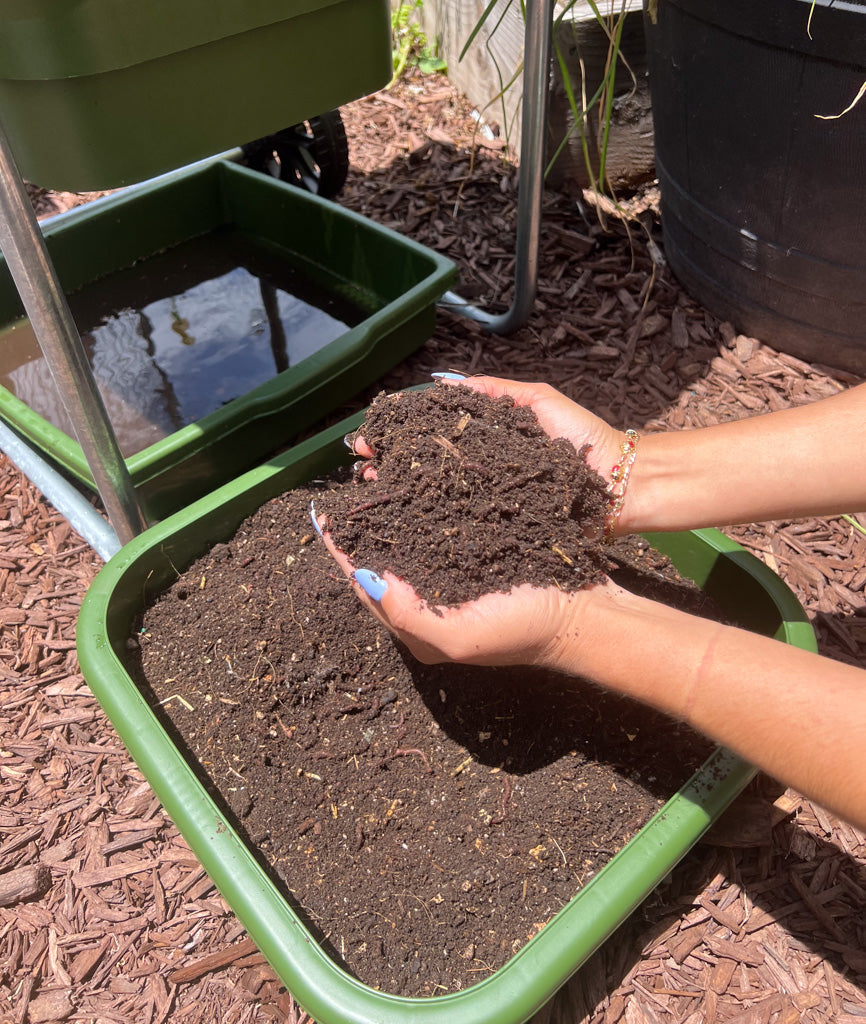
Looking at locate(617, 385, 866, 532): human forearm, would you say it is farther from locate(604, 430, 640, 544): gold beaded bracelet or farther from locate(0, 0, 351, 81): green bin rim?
locate(0, 0, 351, 81): green bin rim

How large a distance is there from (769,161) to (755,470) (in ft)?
2.97

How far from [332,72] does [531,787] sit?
128 centimetres

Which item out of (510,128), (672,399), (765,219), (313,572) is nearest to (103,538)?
(313,572)

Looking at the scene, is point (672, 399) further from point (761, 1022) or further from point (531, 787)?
point (761, 1022)

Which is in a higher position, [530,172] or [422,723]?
[530,172]

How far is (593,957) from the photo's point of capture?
44.0 inches

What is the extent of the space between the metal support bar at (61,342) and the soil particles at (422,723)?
0.64 feet

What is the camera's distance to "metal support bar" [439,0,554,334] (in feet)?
5.17

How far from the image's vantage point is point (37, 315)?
3.71 feet

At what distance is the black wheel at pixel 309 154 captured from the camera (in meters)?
2.27

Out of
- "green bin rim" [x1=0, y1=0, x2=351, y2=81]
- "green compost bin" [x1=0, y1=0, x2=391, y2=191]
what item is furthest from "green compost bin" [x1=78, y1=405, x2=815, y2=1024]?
"green bin rim" [x1=0, y1=0, x2=351, y2=81]

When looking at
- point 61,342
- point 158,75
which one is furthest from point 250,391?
point 158,75

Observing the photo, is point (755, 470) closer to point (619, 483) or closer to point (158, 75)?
point (619, 483)

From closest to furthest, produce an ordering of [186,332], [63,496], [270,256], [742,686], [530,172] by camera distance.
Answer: [742,686] < [63,496] < [530,172] < [186,332] < [270,256]
